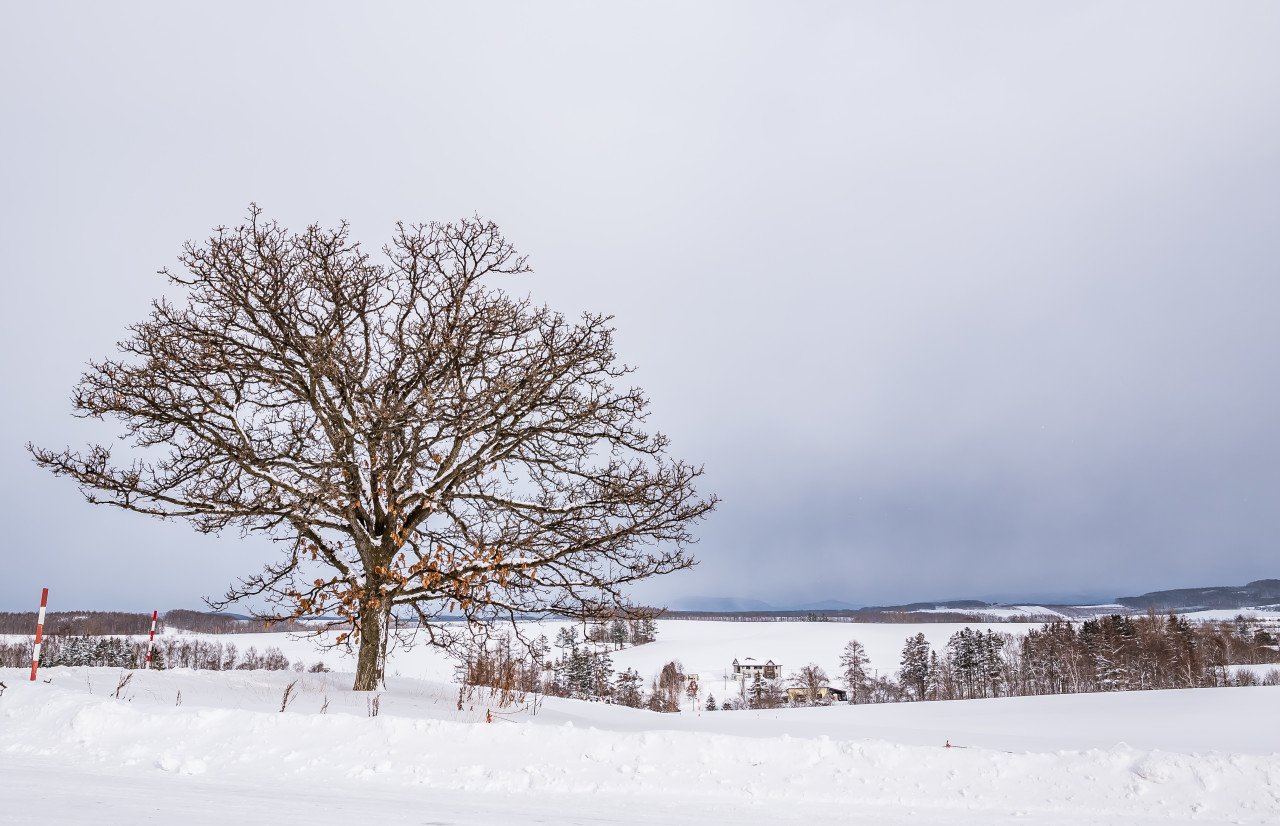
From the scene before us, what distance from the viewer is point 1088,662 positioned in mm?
75938

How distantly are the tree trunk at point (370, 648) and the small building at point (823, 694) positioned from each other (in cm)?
11059

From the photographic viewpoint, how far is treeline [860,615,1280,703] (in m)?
67.8

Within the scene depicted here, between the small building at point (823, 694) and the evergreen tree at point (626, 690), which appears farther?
the small building at point (823, 694)

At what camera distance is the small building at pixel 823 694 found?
113188 millimetres

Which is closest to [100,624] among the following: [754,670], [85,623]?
[85,623]


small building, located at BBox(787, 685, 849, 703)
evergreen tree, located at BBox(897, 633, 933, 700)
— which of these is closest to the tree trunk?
evergreen tree, located at BBox(897, 633, 933, 700)

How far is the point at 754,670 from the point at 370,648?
123098mm

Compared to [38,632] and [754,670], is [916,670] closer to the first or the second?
[754,670]

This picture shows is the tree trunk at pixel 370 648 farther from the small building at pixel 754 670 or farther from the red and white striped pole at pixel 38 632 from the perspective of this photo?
the small building at pixel 754 670

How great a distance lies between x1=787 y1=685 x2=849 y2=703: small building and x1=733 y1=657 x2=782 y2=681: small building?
4.72 metres

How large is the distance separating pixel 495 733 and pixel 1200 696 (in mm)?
22381

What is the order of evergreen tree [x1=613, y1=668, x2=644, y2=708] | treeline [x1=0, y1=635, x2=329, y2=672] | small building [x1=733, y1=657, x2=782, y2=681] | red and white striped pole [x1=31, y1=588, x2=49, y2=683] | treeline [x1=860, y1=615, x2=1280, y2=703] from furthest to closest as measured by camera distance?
small building [x1=733, y1=657, x2=782, y2=681] < evergreen tree [x1=613, y1=668, x2=644, y2=708] < treeline [x1=860, y1=615, x2=1280, y2=703] < treeline [x1=0, y1=635, x2=329, y2=672] < red and white striped pole [x1=31, y1=588, x2=49, y2=683]

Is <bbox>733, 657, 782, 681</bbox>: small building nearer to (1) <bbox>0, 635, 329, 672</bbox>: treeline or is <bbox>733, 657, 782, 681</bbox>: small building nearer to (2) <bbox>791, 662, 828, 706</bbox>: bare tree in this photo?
(2) <bbox>791, 662, 828, 706</bbox>: bare tree

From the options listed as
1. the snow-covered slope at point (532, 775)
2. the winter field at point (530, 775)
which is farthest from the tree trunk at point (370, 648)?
the snow-covered slope at point (532, 775)
